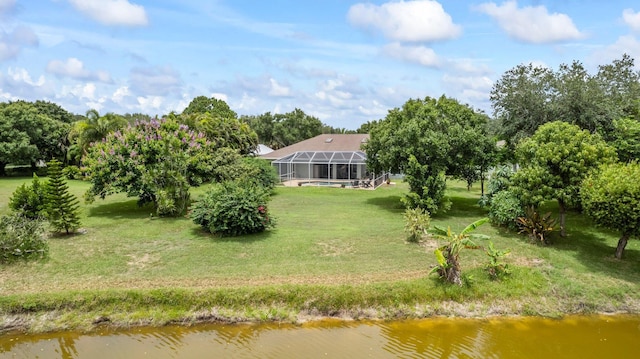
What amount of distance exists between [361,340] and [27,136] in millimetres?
37352

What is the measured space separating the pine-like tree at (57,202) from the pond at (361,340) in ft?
20.9

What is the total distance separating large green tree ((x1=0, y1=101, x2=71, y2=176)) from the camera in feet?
109

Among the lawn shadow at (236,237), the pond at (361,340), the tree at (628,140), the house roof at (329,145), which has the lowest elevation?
the pond at (361,340)

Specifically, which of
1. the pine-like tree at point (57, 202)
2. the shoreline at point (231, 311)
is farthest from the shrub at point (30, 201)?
the shoreline at point (231, 311)

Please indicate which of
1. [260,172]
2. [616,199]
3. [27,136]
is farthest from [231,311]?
[27,136]

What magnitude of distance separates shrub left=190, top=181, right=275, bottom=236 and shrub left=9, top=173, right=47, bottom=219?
5.47 metres

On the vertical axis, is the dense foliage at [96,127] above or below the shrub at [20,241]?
above

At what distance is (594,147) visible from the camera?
12.9 metres

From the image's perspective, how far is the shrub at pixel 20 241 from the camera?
11.7m

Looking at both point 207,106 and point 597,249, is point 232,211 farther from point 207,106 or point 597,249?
point 207,106

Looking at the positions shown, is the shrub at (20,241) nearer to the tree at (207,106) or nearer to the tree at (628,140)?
the tree at (628,140)

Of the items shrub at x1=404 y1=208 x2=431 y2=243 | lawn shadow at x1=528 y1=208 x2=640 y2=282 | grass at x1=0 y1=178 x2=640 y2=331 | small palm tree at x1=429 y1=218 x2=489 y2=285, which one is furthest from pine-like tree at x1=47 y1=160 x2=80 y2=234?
lawn shadow at x1=528 y1=208 x2=640 y2=282

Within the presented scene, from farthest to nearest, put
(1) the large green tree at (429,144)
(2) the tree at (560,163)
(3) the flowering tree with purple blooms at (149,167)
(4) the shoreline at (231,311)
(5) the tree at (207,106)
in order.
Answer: (5) the tree at (207,106)
(1) the large green tree at (429,144)
(3) the flowering tree with purple blooms at (149,167)
(2) the tree at (560,163)
(4) the shoreline at (231,311)

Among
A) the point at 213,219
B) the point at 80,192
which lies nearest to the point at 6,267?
the point at 213,219
